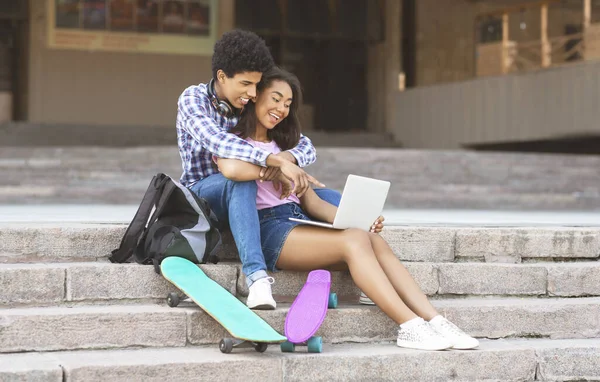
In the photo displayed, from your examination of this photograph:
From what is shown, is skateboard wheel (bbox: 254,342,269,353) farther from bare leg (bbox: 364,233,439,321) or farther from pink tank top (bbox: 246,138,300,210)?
pink tank top (bbox: 246,138,300,210)

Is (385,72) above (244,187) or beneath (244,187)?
above

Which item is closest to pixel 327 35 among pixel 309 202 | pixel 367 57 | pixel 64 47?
pixel 367 57

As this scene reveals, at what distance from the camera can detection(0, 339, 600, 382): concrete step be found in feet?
10.8

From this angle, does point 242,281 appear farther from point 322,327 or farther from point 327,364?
point 327,364

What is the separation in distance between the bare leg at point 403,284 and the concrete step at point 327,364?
204 mm

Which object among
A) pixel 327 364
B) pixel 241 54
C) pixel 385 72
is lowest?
pixel 327 364

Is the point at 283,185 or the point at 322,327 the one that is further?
the point at 283,185

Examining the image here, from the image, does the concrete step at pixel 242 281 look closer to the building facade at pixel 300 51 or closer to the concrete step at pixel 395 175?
the concrete step at pixel 395 175

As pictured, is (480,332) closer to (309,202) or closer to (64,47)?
(309,202)

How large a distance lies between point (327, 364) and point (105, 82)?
49.2 ft

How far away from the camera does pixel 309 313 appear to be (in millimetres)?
3662

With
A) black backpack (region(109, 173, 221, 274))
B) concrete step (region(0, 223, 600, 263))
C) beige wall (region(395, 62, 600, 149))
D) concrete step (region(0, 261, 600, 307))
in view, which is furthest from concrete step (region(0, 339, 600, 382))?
beige wall (region(395, 62, 600, 149))

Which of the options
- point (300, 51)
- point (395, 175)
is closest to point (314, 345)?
point (395, 175)

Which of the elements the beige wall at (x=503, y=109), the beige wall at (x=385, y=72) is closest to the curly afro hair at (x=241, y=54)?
the beige wall at (x=503, y=109)
